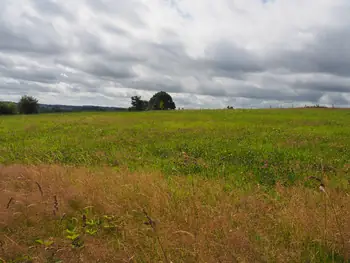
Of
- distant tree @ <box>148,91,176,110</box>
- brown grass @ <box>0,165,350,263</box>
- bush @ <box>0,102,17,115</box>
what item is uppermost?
distant tree @ <box>148,91,176,110</box>

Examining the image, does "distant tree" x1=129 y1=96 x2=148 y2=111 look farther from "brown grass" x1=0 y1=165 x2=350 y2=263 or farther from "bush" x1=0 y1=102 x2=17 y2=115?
"brown grass" x1=0 y1=165 x2=350 y2=263

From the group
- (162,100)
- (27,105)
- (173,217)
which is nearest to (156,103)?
(162,100)

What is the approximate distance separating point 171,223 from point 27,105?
118 metres

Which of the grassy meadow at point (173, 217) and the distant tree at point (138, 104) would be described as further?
the distant tree at point (138, 104)

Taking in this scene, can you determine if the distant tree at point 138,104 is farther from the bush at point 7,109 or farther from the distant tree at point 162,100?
the bush at point 7,109

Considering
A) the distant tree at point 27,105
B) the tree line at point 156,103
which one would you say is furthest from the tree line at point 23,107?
the tree line at point 156,103

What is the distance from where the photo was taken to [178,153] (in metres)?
13.9

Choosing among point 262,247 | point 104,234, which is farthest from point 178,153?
point 262,247

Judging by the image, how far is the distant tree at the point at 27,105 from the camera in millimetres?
109375

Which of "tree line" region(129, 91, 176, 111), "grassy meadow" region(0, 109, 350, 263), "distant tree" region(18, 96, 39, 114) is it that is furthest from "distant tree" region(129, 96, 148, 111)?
"grassy meadow" region(0, 109, 350, 263)

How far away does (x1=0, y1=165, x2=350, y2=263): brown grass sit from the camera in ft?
14.3

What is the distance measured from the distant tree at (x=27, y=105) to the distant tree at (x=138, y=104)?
1395 inches

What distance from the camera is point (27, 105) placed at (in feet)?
360

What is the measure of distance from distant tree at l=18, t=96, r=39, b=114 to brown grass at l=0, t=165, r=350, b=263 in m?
114
